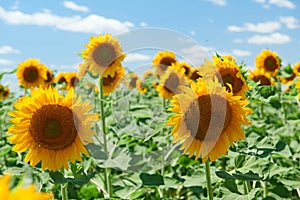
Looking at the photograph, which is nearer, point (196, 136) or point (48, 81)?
point (196, 136)

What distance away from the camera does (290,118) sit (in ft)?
14.8

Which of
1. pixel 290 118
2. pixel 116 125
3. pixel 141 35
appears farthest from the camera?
pixel 290 118

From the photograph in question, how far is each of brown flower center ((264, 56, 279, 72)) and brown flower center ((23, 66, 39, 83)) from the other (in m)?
3.36

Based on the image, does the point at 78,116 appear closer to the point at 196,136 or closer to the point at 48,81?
the point at 196,136

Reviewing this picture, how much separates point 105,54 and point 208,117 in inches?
96.8

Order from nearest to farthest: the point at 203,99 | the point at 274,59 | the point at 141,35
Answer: the point at 203,99, the point at 141,35, the point at 274,59

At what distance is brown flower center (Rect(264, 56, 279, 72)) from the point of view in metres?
6.02

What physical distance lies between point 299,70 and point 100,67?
3.32 meters

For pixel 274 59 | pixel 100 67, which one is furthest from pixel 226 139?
pixel 274 59

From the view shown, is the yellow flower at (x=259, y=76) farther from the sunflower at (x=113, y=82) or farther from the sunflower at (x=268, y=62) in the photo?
the sunflower at (x=113, y=82)

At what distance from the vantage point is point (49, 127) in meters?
2.34

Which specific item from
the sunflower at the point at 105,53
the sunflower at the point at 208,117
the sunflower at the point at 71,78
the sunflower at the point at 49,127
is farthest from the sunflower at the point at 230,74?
the sunflower at the point at 71,78

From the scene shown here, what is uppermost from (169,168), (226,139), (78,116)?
(78,116)

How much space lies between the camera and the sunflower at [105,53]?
419 centimetres
